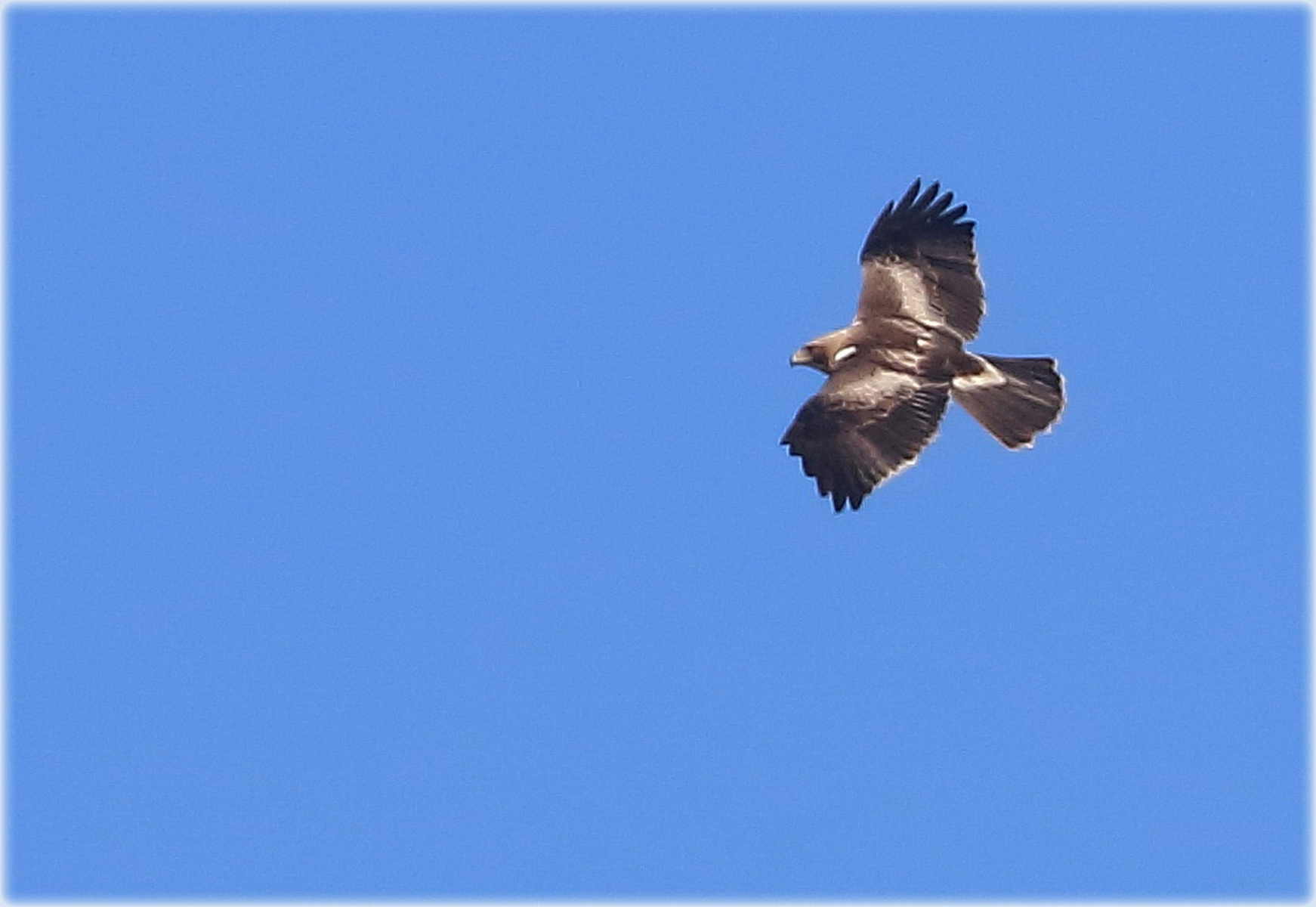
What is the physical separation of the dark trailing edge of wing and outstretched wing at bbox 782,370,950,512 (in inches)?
42.5

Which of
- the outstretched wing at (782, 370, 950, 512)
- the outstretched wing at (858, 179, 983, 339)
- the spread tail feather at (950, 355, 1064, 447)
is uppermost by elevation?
the outstretched wing at (858, 179, 983, 339)

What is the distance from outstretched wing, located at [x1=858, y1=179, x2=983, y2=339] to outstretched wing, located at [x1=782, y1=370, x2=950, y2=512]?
0.65 metres

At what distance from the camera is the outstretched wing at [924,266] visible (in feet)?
59.2

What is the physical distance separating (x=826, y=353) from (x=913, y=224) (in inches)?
43.6

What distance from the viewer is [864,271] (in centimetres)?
1828

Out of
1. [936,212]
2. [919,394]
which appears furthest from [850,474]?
A: [936,212]

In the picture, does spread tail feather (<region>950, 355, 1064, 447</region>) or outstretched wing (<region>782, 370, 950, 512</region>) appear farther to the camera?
spread tail feather (<region>950, 355, 1064, 447</region>)

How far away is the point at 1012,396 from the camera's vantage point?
18.0 m

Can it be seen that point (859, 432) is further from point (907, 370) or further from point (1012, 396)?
point (1012, 396)

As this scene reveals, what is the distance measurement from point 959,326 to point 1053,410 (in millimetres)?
805

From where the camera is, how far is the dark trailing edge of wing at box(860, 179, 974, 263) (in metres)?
18.2

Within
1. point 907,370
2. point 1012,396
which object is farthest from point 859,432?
point 1012,396

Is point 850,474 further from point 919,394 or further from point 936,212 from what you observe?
point 936,212

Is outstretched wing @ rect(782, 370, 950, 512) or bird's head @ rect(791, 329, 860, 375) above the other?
bird's head @ rect(791, 329, 860, 375)
